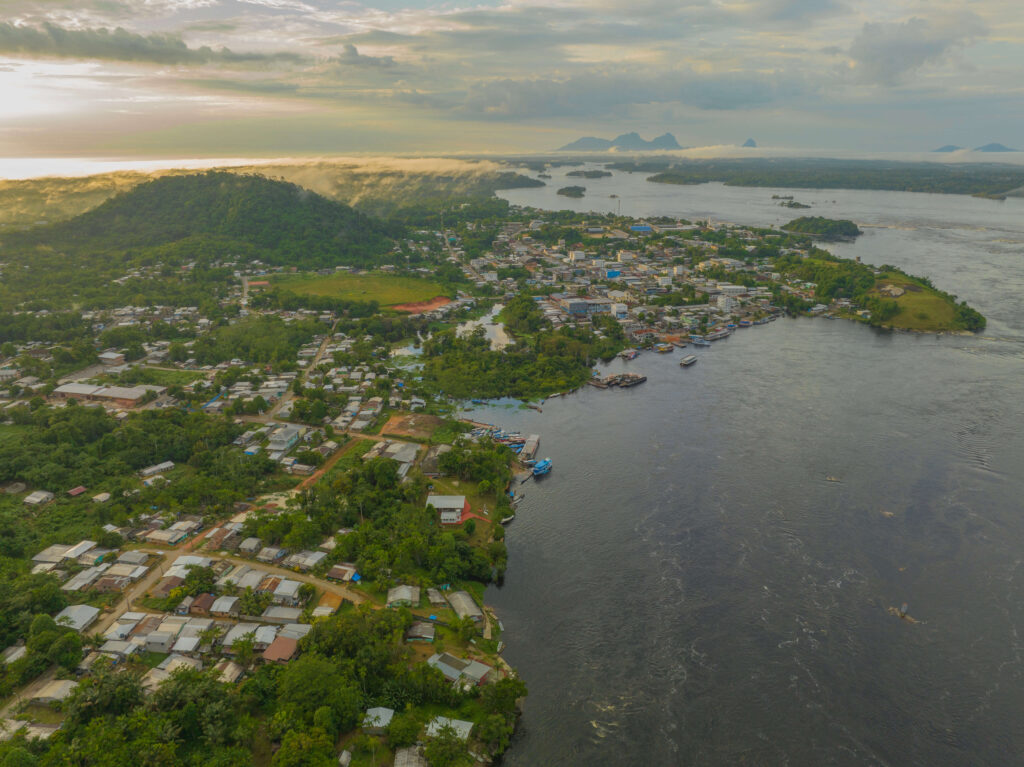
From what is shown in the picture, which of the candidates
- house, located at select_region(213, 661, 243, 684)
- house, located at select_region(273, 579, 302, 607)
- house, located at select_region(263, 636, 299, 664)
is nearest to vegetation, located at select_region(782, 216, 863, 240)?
house, located at select_region(273, 579, 302, 607)

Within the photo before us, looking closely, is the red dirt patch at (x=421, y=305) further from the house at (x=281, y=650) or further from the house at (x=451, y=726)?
the house at (x=451, y=726)

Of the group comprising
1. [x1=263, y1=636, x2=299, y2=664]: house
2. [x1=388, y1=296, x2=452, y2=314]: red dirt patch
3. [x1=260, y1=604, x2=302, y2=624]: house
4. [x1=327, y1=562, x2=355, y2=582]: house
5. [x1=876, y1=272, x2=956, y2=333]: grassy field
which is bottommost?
[x1=260, y1=604, x2=302, y2=624]: house

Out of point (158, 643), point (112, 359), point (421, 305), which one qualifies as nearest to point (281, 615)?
point (158, 643)

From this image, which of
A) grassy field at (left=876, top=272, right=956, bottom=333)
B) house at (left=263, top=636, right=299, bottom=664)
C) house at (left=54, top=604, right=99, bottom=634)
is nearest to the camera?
house at (left=263, top=636, right=299, bottom=664)

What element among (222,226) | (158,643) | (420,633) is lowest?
(420,633)

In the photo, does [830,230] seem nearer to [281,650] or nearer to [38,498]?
[281,650]

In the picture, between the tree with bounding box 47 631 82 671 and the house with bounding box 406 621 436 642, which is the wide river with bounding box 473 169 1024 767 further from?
the tree with bounding box 47 631 82 671
